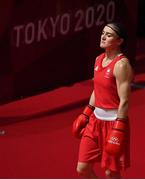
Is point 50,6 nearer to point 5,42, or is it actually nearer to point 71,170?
point 5,42

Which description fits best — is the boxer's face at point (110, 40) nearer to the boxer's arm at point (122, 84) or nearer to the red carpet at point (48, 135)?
the boxer's arm at point (122, 84)

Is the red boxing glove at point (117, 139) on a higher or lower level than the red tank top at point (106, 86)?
lower

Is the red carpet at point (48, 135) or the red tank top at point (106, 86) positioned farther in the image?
the red carpet at point (48, 135)

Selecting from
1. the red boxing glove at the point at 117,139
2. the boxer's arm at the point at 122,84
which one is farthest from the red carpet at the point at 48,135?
the boxer's arm at the point at 122,84

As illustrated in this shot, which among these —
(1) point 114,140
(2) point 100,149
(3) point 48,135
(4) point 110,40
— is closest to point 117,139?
(1) point 114,140

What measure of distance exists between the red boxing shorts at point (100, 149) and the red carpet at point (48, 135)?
1.07m

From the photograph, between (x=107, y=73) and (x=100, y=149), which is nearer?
(x=107, y=73)

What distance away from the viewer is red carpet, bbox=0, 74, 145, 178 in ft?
16.5

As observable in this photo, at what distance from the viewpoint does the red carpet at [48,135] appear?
16.5 feet

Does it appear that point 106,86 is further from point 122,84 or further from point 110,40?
point 110,40

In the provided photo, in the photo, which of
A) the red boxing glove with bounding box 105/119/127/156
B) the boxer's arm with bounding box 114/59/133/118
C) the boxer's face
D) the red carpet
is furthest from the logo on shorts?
the red carpet

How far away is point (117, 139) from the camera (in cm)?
358

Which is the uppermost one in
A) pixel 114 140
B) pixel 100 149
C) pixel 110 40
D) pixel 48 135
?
pixel 110 40

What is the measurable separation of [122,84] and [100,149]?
21.5 inches
